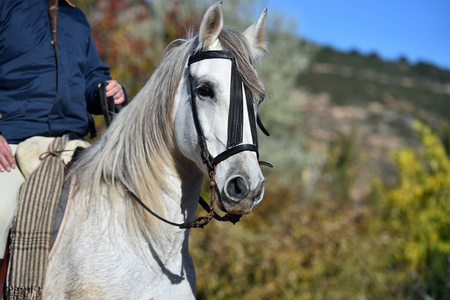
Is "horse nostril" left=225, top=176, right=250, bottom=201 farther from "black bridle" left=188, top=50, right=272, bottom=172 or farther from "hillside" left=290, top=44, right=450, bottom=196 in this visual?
"hillside" left=290, top=44, right=450, bottom=196

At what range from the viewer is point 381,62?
59281 millimetres

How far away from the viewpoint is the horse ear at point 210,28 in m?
1.95

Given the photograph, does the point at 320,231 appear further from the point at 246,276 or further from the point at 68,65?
the point at 68,65

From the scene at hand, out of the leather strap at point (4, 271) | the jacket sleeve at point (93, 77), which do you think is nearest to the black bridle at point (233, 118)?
the jacket sleeve at point (93, 77)

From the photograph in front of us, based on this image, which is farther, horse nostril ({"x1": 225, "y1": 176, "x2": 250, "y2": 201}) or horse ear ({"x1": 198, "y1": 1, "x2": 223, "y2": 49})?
horse ear ({"x1": 198, "y1": 1, "x2": 223, "y2": 49})

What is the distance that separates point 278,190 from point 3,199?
856 cm

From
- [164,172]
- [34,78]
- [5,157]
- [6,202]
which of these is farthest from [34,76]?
[164,172]

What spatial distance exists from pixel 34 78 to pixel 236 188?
1.28m

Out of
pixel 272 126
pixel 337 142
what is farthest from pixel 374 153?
pixel 272 126

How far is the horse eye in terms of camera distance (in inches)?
75.5

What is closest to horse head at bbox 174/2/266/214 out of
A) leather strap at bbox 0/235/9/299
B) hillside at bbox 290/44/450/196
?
leather strap at bbox 0/235/9/299

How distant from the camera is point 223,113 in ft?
6.15

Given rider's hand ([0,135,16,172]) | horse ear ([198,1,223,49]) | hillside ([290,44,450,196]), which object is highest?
horse ear ([198,1,223,49])

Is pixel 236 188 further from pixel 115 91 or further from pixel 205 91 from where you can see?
pixel 115 91
